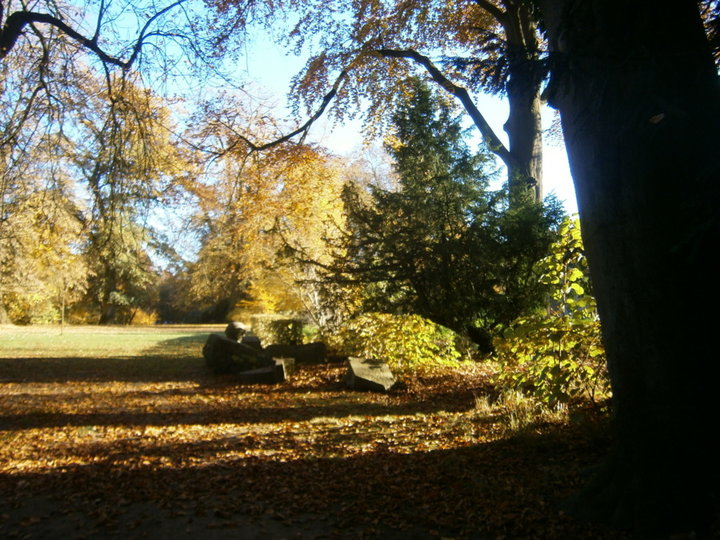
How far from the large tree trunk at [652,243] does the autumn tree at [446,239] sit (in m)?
6.22

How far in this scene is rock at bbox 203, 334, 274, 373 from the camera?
1116 cm

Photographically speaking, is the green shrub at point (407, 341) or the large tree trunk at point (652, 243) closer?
the large tree trunk at point (652, 243)

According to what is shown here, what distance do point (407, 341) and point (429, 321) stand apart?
636mm

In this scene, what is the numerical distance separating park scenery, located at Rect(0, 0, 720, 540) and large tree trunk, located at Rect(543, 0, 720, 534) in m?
0.01

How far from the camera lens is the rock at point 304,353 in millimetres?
11824

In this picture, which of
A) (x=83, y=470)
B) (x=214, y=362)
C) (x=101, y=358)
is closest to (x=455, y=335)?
(x=214, y=362)

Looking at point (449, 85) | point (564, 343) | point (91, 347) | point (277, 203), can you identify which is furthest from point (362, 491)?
point (91, 347)

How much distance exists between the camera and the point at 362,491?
410 cm

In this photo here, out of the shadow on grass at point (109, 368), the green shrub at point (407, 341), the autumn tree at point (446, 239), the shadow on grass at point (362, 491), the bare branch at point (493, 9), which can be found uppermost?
the bare branch at point (493, 9)

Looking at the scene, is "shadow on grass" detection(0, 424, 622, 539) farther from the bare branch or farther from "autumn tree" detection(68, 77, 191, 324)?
the bare branch

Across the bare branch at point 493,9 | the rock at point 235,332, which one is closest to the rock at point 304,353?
the rock at point 235,332

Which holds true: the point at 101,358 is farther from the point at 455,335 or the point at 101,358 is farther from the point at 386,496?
the point at 386,496

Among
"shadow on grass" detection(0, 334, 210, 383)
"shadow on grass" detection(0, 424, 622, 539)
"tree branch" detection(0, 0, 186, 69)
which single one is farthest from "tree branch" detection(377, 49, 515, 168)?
"shadow on grass" detection(0, 424, 622, 539)

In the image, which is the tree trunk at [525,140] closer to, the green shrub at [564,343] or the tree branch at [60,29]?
the green shrub at [564,343]
